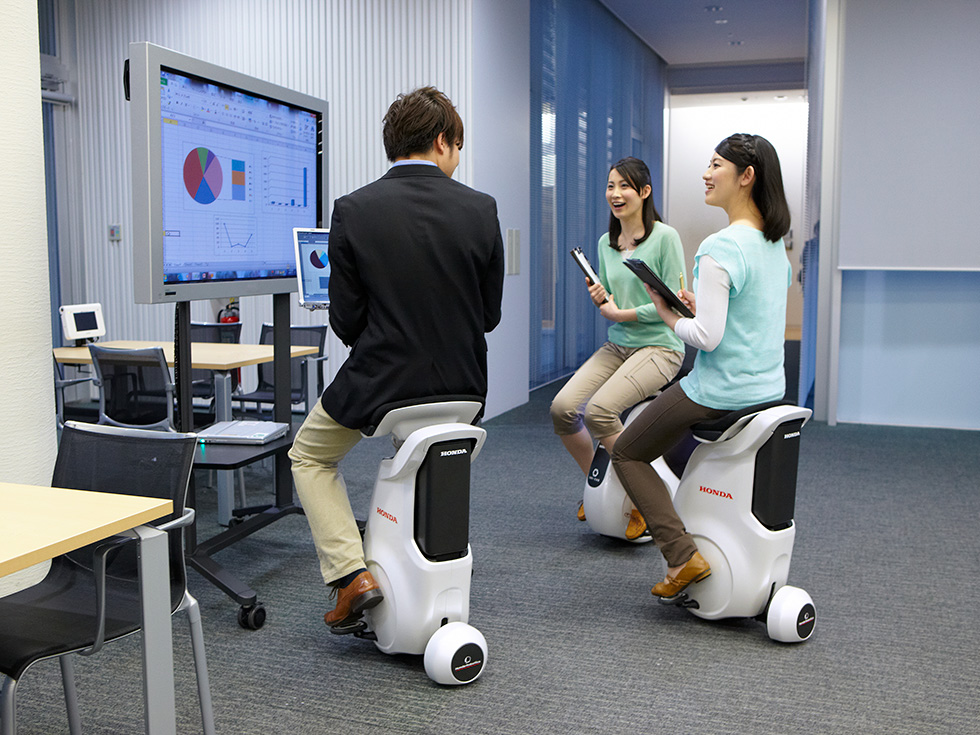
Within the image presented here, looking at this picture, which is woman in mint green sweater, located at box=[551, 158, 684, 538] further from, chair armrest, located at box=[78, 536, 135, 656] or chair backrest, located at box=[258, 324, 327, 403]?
chair armrest, located at box=[78, 536, 135, 656]

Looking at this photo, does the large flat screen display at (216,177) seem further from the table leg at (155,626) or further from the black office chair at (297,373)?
the black office chair at (297,373)

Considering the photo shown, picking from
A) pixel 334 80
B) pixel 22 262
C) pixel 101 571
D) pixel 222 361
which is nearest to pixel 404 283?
pixel 101 571

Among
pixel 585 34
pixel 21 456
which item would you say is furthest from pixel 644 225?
pixel 585 34

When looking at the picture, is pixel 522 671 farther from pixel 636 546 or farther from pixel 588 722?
pixel 636 546

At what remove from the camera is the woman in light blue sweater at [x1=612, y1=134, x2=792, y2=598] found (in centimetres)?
269

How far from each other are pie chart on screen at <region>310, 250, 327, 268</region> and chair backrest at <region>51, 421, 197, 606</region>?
125cm

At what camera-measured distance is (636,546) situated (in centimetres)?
382

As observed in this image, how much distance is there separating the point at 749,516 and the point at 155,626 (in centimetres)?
176

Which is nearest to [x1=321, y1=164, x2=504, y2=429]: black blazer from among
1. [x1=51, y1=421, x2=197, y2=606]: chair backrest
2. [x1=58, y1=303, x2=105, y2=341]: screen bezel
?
[x1=51, y1=421, x2=197, y2=606]: chair backrest

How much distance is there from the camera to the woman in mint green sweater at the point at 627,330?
140 inches

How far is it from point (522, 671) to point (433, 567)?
0.42m

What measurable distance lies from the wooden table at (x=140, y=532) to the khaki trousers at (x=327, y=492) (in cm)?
87

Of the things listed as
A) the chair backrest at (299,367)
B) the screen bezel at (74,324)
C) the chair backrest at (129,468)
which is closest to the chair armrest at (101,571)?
the chair backrest at (129,468)

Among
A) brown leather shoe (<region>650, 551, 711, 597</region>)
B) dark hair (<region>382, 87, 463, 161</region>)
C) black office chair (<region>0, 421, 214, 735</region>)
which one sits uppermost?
dark hair (<region>382, 87, 463, 161</region>)
